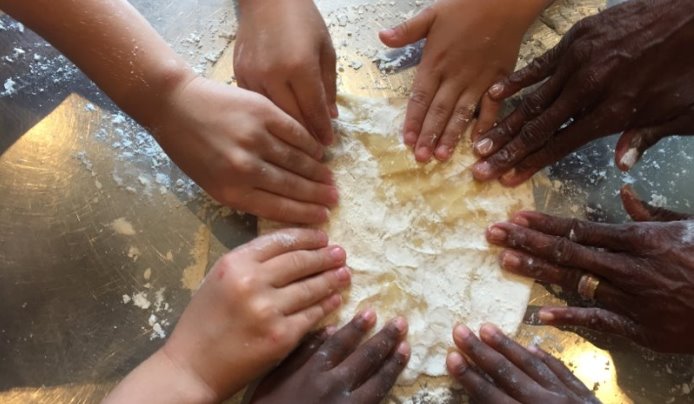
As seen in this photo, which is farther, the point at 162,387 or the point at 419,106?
the point at 419,106

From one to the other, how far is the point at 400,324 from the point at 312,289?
0.15 m

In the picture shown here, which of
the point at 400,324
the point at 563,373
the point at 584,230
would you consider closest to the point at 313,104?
the point at 400,324

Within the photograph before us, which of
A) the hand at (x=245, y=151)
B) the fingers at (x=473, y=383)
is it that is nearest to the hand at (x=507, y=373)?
the fingers at (x=473, y=383)

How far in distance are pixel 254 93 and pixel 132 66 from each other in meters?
0.19

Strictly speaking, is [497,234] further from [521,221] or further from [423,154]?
[423,154]

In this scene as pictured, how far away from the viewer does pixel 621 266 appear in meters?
0.93

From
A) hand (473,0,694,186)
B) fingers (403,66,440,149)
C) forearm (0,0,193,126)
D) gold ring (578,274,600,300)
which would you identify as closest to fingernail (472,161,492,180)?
hand (473,0,694,186)

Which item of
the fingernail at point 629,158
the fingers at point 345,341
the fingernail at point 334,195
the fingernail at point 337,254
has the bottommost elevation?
the fingers at point 345,341

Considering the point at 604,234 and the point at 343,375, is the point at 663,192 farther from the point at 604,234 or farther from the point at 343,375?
the point at 343,375

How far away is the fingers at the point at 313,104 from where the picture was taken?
0.98 meters

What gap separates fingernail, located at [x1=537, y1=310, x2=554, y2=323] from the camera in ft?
3.23

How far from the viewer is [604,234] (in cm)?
96

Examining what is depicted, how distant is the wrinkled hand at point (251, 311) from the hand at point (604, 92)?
34cm

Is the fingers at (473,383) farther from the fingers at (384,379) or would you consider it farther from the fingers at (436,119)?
the fingers at (436,119)
